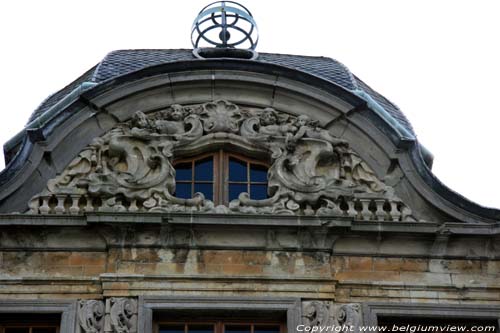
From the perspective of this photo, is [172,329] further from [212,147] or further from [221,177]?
[212,147]

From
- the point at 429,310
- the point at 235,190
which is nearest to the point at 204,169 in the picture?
the point at 235,190

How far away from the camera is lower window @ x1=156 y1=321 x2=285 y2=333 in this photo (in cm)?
1360

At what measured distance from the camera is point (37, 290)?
44.8 ft

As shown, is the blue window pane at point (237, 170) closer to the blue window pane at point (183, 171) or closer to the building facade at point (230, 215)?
the building facade at point (230, 215)

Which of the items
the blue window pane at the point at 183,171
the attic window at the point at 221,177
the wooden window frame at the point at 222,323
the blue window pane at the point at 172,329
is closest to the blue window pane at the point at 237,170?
the attic window at the point at 221,177

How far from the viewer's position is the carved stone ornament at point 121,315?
13234 mm

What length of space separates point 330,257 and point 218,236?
1258 mm

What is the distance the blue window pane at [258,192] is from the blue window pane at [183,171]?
2.52 feet

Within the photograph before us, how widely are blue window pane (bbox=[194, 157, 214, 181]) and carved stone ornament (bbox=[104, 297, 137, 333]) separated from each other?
6.73 feet

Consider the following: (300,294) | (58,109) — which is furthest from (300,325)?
(58,109)

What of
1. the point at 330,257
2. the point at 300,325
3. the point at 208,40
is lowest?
the point at 300,325

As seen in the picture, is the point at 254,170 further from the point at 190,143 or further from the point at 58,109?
the point at 58,109

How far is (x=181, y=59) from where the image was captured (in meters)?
17.2

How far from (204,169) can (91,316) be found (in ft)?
8.31
